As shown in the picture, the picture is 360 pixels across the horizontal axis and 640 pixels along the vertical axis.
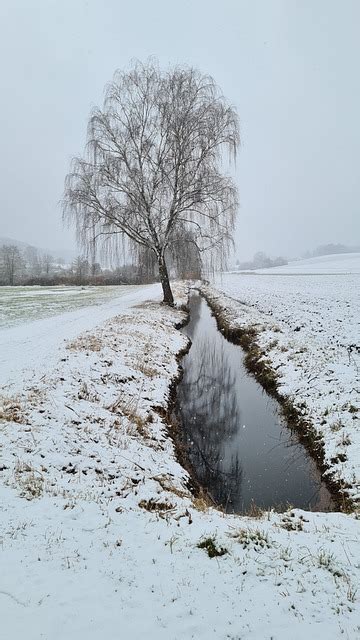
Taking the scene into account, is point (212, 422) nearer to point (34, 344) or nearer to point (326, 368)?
point (326, 368)

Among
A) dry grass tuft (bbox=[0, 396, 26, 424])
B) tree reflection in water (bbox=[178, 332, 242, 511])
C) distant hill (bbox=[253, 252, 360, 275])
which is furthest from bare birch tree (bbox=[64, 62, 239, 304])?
distant hill (bbox=[253, 252, 360, 275])

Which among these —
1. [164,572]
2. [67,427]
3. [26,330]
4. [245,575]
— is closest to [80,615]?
[164,572]

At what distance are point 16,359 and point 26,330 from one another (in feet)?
17.3

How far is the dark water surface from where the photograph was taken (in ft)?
19.6

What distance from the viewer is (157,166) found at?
18047 mm

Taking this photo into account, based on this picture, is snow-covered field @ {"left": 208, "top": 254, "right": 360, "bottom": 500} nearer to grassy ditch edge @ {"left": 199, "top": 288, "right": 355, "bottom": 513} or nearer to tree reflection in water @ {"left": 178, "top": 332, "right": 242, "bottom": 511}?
grassy ditch edge @ {"left": 199, "top": 288, "right": 355, "bottom": 513}

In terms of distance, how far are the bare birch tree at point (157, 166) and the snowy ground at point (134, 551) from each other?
13921 millimetres

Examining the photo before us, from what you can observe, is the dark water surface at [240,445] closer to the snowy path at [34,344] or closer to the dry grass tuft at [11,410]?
the dry grass tuft at [11,410]

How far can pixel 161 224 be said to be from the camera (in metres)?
18.8

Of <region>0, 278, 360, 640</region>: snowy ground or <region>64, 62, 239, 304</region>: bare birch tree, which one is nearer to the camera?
<region>0, 278, 360, 640</region>: snowy ground

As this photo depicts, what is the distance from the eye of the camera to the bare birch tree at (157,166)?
1733cm

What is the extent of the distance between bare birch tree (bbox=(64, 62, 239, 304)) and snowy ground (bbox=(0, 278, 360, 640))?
1392 cm

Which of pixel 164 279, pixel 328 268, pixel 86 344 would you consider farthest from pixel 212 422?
pixel 328 268

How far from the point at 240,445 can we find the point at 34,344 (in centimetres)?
802
